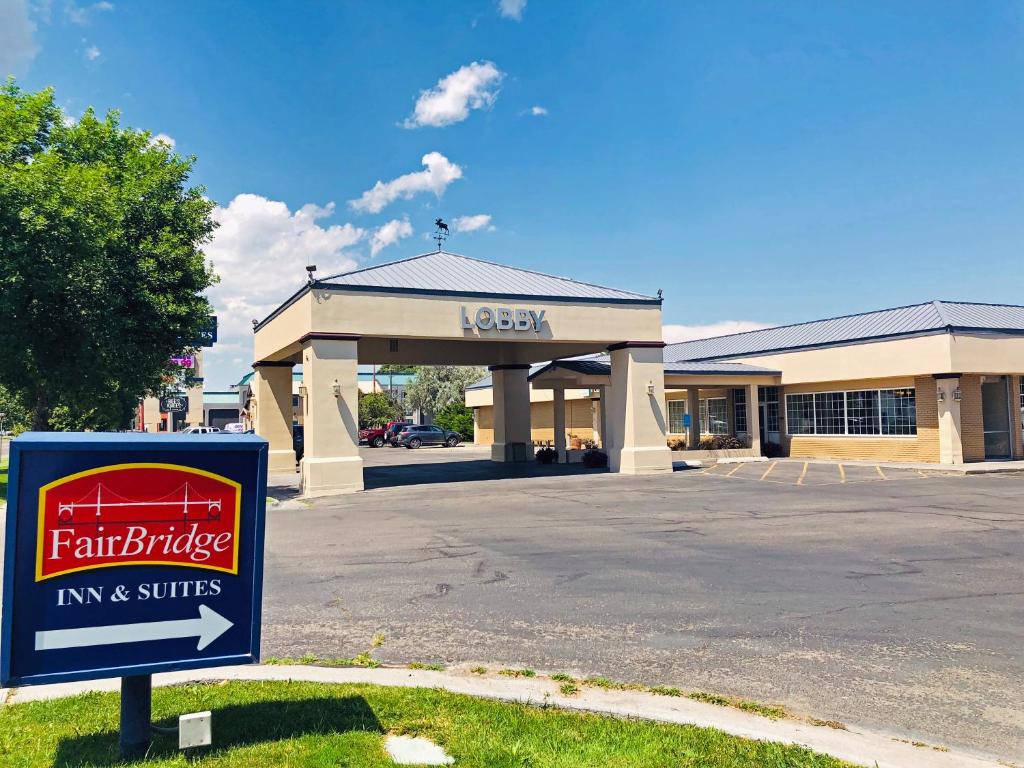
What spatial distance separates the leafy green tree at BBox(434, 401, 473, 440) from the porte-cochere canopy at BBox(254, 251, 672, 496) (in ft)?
82.7

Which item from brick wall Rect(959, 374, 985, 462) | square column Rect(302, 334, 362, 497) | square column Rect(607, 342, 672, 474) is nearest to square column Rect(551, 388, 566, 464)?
square column Rect(607, 342, 672, 474)

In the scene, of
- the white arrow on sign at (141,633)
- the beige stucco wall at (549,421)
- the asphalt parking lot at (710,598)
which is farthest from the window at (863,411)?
the white arrow on sign at (141,633)

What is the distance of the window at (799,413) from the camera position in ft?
112

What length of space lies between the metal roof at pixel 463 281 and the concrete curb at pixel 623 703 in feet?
56.2

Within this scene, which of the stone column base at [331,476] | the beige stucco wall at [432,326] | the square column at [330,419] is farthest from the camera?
the beige stucco wall at [432,326]

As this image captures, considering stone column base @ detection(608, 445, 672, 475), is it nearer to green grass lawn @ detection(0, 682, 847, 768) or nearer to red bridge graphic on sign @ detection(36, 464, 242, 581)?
green grass lawn @ detection(0, 682, 847, 768)

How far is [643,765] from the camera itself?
13.9 ft

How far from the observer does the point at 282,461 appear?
1222 inches

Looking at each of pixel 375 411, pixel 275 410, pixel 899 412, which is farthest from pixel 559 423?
pixel 375 411

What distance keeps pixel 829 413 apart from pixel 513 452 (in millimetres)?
13909

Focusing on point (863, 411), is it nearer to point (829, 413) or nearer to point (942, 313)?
point (829, 413)

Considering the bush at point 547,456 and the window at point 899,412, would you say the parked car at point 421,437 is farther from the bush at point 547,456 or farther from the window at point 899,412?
the window at point 899,412

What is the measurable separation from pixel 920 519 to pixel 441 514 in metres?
9.38

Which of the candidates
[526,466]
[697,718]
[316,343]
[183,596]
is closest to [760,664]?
[697,718]
